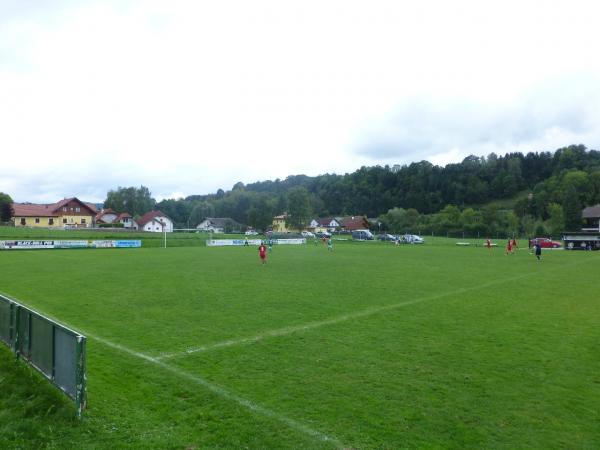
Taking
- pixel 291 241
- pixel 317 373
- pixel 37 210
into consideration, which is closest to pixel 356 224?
pixel 291 241

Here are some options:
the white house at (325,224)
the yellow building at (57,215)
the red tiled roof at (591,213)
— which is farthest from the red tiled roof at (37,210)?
the red tiled roof at (591,213)

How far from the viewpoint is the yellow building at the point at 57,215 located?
88062 mm

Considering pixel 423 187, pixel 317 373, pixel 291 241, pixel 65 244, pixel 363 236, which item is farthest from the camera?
pixel 423 187

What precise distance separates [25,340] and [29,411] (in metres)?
2.15

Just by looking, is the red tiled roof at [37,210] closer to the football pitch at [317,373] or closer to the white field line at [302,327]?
the football pitch at [317,373]

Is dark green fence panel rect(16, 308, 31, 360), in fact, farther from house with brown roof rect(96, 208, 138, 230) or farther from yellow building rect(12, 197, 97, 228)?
house with brown roof rect(96, 208, 138, 230)

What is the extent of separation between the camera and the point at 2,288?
19312mm

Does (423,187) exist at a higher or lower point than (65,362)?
higher

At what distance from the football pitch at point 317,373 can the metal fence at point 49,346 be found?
34 cm

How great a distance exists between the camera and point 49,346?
7664 mm

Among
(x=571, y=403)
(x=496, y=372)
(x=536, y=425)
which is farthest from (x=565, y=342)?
(x=536, y=425)

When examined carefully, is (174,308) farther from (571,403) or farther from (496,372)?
(571,403)

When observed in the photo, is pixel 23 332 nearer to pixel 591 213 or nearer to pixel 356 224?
pixel 591 213

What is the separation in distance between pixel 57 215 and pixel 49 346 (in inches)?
3759
